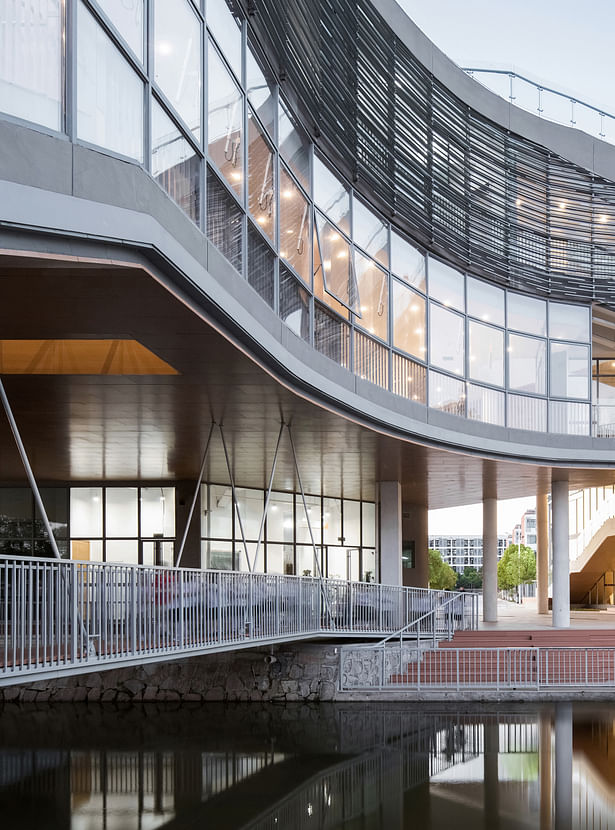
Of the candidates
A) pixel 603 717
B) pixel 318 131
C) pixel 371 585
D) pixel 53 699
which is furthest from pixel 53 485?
pixel 603 717

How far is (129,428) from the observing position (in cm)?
2023

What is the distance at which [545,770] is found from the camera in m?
16.0

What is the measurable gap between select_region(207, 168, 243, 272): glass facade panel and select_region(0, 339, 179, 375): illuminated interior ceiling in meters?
1.83

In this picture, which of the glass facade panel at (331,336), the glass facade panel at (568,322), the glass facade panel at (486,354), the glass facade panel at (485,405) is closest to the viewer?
the glass facade panel at (331,336)

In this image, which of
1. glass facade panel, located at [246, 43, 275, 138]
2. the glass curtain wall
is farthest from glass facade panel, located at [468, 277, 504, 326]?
glass facade panel, located at [246, 43, 275, 138]

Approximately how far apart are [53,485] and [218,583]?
15.9 metres

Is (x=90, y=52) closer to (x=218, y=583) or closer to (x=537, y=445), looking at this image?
(x=218, y=583)

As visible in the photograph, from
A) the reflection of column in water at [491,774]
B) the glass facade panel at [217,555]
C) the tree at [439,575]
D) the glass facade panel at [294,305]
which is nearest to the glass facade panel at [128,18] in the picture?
the glass facade panel at [294,305]

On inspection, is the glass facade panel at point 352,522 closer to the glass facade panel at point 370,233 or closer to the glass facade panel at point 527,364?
the glass facade panel at point 527,364

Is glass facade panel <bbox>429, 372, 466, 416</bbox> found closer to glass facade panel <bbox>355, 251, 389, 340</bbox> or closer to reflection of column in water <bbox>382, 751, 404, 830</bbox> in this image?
glass facade panel <bbox>355, 251, 389, 340</bbox>

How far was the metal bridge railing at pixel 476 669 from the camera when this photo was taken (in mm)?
23281

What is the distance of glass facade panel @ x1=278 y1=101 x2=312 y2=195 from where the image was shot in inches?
708

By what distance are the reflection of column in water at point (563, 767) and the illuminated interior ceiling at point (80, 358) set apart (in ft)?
26.8

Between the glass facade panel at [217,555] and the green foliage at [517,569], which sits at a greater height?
the glass facade panel at [217,555]
